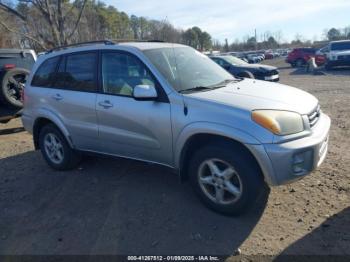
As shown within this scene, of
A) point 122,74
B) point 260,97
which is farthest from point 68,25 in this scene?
point 260,97

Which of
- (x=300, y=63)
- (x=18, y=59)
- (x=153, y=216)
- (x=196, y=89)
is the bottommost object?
(x=153, y=216)

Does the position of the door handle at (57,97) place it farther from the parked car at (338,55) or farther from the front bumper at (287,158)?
the parked car at (338,55)

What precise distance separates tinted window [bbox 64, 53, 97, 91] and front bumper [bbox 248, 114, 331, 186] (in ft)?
8.05

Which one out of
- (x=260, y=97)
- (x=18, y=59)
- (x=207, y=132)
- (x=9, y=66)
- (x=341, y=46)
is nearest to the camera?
(x=207, y=132)

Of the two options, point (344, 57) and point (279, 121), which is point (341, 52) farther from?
point (279, 121)

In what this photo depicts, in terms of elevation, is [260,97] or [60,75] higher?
[60,75]

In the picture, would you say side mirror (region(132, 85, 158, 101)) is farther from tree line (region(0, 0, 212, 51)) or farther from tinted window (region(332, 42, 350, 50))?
tinted window (region(332, 42, 350, 50))

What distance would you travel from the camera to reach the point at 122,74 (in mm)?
4422

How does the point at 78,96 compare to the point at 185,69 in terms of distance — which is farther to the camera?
the point at 78,96

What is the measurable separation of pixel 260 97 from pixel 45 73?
11.1 feet

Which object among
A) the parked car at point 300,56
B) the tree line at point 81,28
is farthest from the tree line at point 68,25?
the parked car at point 300,56

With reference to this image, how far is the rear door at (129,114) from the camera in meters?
3.98

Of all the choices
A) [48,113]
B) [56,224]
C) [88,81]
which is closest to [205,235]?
[56,224]

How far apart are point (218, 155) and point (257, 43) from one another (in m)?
96.8
